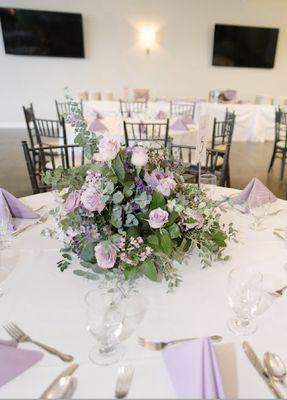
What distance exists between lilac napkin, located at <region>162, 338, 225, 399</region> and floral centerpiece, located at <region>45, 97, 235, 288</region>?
0.25 m

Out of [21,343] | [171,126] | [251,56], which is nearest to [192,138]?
[171,126]

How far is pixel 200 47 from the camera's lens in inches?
298

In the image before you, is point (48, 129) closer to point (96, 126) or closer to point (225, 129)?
point (96, 126)

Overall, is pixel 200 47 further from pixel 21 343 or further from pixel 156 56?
pixel 21 343

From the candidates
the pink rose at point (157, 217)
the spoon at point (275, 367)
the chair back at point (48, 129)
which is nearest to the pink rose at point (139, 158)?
the pink rose at point (157, 217)

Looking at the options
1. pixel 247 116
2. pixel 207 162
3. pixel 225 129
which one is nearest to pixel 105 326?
pixel 207 162

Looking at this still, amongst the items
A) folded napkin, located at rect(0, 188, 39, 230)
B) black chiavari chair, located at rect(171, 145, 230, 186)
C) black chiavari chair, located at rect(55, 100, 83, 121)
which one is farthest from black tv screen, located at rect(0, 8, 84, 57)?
folded napkin, located at rect(0, 188, 39, 230)

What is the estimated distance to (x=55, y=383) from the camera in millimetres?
664

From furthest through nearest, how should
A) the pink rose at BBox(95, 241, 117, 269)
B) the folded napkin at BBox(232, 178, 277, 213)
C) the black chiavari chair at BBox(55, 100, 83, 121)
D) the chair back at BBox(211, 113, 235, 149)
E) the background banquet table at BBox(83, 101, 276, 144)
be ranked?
the background banquet table at BBox(83, 101, 276, 144), the chair back at BBox(211, 113, 235, 149), the folded napkin at BBox(232, 178, 277, 213), the black chiavari chair at BBox(55, 100, 83, 121), the pink rose at BBox(95, 241, 117, 269)

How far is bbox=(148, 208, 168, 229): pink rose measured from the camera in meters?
0.90

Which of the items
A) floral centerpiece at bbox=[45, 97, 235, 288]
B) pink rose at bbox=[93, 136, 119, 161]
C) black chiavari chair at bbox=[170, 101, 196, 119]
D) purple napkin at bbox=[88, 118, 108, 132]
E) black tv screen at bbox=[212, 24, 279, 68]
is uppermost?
black tv screen at bbox=[212, 24, 279, 68]

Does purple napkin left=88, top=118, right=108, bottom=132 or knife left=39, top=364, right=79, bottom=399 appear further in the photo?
purple napkin left=88, top=118, right=108, bottom=132

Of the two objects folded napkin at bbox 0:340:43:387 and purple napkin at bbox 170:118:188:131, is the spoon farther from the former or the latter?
purple napkin at bbox 170:118:188:131

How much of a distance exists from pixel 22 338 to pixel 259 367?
0.57 m
